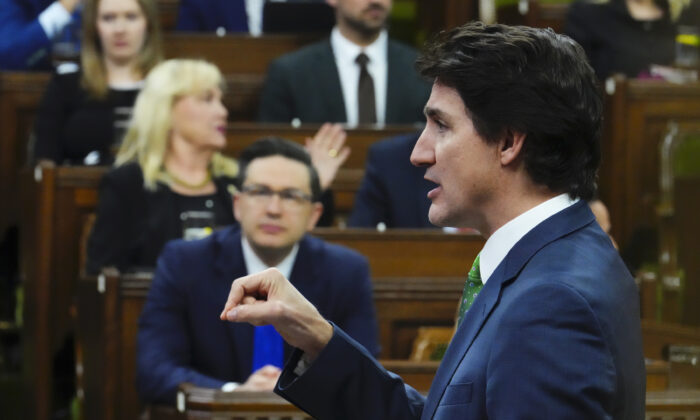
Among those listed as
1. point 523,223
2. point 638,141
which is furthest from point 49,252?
point 523,223

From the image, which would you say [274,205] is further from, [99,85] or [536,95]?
[536,95]

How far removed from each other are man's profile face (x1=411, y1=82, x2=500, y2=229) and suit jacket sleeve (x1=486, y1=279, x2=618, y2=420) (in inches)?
6.0

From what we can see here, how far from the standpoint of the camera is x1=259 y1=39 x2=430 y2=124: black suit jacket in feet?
14.6

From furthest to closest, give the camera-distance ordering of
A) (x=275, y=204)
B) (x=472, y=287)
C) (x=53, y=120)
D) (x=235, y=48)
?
(x=235, y=48) → (x=53, y=120) → (x=275, y=204) → (x=472, y=287)

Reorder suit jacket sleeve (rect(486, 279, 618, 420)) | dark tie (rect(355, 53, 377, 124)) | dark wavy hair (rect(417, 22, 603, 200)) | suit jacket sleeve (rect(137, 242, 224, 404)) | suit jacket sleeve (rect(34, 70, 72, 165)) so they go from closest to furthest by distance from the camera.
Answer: suit jacket sleeve (rect(486, 279, 618, 420)), dark wavy hair (rect(417, 22, 603, 200)), suit jacket sleeve (rect(137, 242, 224, 404)), suit jacket sleeve (rect(34, 70, 72, 165)), dark tie (rect(355, 53, 377, 124))

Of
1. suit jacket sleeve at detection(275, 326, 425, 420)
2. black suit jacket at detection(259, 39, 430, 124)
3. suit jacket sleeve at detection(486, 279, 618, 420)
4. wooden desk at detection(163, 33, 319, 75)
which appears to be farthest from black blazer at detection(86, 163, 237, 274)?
suit jacket sleeve at detection(486, 279, 618, 420)

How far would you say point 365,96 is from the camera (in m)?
4.51

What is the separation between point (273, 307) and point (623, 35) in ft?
12.0

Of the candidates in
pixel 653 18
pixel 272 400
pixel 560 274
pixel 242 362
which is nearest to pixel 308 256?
pixel 242 362

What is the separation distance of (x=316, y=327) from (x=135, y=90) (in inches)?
117

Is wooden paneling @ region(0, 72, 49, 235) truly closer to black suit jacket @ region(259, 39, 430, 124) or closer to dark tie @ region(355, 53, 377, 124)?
black suit jacket @ region(259, 39, 430, 124)

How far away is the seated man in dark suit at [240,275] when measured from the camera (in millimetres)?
2789

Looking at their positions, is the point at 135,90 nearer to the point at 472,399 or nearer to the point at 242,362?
the point at 242,362

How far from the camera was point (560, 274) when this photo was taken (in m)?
1.17
